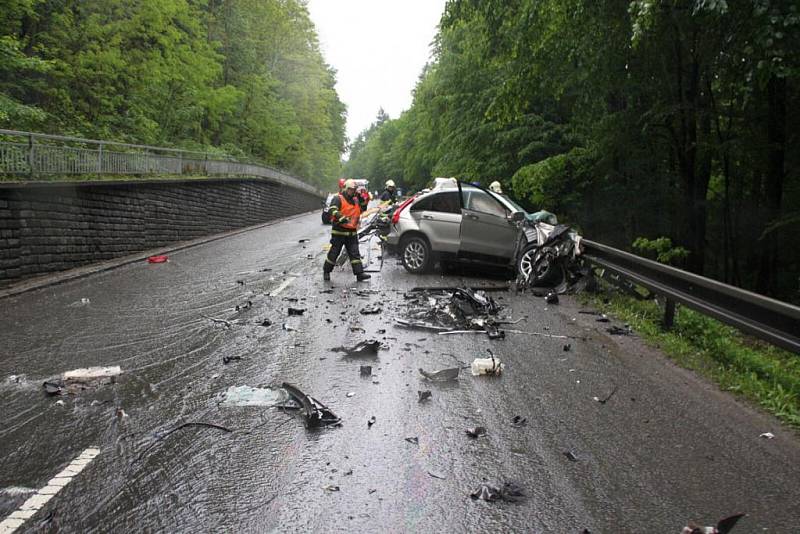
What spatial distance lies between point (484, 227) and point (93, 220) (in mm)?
8887

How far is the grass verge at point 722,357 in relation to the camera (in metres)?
5.26

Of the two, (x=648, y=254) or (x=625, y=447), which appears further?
(x=648, y=254)

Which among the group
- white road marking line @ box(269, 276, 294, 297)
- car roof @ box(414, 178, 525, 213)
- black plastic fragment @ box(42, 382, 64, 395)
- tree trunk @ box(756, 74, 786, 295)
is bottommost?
white road marking line @ box(269, 276, 294, 297)

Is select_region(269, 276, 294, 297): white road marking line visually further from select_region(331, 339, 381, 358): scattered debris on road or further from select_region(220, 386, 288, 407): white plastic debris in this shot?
select_region(220, 386, 288, 407): white plastic debris

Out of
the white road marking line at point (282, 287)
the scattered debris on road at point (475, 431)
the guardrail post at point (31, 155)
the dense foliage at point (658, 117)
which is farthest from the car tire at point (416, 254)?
the scattered debris on road at point (475, 431)

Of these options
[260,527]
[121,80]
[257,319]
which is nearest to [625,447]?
[260,527]

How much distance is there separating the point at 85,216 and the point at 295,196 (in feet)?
115

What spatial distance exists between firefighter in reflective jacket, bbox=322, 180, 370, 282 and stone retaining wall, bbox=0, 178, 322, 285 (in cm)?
551

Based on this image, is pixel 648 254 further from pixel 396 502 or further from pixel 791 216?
pixel 396 502

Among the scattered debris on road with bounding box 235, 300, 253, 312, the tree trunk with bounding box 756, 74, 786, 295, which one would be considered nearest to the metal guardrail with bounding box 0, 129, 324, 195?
the scattered debris on road with bounding box 235, 300, 253, 312

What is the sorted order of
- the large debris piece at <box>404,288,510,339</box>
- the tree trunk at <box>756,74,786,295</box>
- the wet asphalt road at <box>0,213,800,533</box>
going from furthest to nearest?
the tree trunk at <box>756,74,786,295</box>, the large debris piece at <box>404,288,510,339</box>, the wet asphalt road at <box>0,213,800,533</box>

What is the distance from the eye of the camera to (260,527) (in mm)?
3076

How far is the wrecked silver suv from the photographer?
12.1 meters

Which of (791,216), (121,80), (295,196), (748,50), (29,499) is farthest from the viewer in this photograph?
(295,196)
